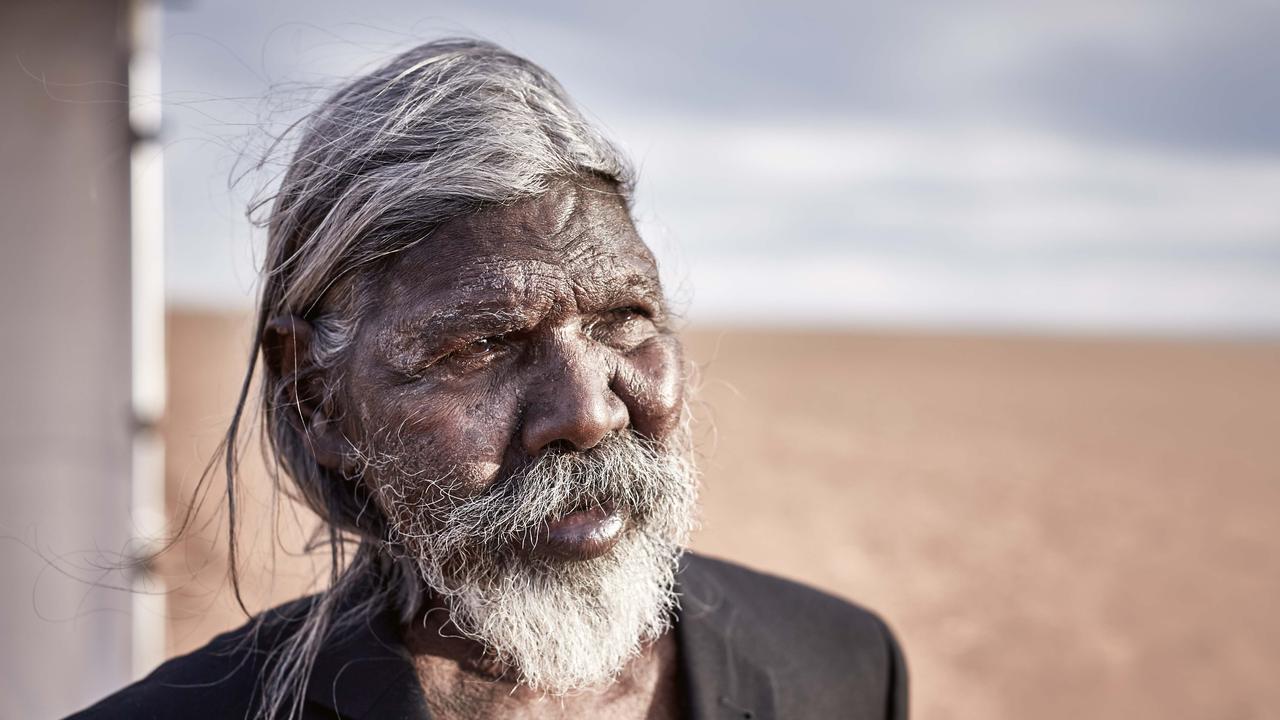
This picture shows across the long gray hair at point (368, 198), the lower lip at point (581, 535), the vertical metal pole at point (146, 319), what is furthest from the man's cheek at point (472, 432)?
the vertical metal pole at point (146, 319)

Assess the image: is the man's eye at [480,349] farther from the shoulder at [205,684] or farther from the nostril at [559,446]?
the shoulder at [205,684]

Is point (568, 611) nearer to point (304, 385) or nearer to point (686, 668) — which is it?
point (686, 668)

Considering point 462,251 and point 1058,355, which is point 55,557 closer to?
point 462,251

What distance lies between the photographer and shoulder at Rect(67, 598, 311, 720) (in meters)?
1.87

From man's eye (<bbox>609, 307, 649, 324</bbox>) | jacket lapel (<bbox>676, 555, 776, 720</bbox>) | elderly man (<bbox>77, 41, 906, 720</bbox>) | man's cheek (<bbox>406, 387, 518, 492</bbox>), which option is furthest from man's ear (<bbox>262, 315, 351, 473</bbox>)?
jacket lapel (<bbox>676, 555, 776, 720</bbox>)

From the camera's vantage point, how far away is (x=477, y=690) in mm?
1979

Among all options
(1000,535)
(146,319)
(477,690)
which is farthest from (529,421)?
(1000,535)

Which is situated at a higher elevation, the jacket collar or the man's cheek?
the man's cheek

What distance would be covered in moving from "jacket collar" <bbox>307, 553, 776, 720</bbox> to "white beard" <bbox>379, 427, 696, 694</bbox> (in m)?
0.16

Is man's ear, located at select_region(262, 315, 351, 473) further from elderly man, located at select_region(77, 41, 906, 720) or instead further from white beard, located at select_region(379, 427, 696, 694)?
white beard, located at select_region(379, 427, 696, 694)

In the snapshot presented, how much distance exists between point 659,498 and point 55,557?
2.54 meters

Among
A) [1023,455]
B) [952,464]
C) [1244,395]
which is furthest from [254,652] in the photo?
[1244,395]

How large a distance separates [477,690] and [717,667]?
1.72 feet

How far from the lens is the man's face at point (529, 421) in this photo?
175 centimetres
